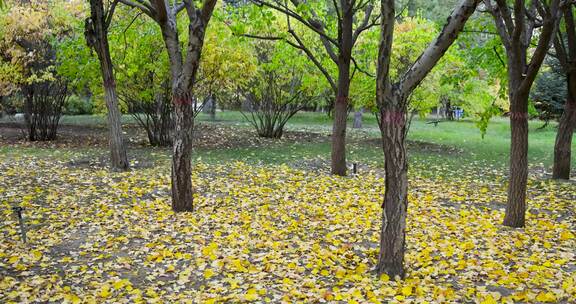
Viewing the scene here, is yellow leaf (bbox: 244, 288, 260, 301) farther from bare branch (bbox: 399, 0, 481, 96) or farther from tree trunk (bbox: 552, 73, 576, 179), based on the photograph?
tree trunk (bbox: 552, 73, 576, 179)

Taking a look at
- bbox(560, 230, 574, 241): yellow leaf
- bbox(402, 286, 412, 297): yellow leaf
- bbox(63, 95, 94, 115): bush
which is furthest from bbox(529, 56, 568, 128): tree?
bbox(63, 95, 94, 115): bush

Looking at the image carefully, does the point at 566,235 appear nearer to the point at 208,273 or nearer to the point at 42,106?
the point at 208,273

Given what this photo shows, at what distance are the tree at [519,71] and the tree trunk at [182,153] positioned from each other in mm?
4563

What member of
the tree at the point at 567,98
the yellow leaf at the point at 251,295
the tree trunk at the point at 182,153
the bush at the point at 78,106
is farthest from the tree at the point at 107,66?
the bush at the point at 78,106

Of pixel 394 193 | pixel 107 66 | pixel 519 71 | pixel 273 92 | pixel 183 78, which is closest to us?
pixel 394 193

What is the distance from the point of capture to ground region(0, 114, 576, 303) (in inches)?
201

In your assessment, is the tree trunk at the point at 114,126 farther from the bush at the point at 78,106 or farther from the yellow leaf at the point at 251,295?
the bush at the point at 78,106

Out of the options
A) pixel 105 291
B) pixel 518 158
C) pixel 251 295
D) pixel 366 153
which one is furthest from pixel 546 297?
pixel 366 153

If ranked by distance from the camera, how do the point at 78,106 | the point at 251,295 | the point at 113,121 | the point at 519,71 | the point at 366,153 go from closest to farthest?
the point at 251,295 → the point at 519,71 → the point at 113,121 → the point at 366,153 → the point at 78,106

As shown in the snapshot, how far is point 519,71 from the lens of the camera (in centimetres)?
679

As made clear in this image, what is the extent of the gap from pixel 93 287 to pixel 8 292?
30.8 inches

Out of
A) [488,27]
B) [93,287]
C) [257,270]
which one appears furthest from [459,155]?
[93,287]

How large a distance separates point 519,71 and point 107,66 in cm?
755

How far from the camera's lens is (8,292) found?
4914 mm
